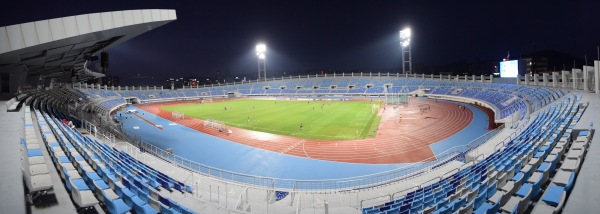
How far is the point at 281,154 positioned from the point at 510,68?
3681 centimetres

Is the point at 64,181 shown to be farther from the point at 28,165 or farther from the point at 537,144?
the point at 537,144

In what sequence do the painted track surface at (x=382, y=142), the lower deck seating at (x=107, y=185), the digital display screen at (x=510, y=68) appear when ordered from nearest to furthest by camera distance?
1. the lower deck seating at (x=107, y=185)
2. the painted track surface at (x=382, y=142)
3. the digital display screen at (x=510, y=68)

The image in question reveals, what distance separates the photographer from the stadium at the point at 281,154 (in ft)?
23.3

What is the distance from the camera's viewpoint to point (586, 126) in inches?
548

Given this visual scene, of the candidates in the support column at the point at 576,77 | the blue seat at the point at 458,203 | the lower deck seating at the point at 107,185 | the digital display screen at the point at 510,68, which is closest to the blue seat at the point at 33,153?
the lower deck seating at the point at 107,185

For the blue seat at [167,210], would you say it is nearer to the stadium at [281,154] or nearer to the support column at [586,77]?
the stadium at [281,154]

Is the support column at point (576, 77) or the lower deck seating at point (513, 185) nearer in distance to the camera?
the lower deck seating at point (513, 185)

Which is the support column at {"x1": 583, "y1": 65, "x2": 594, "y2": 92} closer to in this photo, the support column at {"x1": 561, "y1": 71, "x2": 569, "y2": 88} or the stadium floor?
the support column at {"x1": 561, "y1": 71, "x2": 569, "y2": 88}

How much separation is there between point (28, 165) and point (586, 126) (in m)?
20.2

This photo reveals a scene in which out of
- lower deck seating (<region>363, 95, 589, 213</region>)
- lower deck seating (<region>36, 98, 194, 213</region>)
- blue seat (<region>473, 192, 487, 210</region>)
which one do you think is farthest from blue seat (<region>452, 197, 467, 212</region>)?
lower deck seating (<region>36, 98, 194, 213</region>)

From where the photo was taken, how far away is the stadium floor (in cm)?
1672

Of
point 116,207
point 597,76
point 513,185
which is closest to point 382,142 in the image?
point 513,185

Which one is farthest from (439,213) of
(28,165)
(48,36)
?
(48,36)

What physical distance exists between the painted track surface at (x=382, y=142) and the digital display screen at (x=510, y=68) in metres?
13.1
